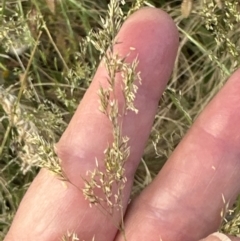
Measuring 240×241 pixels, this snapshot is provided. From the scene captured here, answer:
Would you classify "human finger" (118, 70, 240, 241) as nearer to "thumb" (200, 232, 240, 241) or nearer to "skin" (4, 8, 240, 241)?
"skin" (4, 8, 240, 241)

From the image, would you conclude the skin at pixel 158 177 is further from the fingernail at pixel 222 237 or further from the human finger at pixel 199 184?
the fingernail at pixel 222 237

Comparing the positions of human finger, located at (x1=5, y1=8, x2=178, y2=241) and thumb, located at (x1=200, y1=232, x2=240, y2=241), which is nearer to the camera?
thumb, located at (x1=200, y1=232, x2=240, y2=241)

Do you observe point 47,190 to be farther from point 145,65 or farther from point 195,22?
point 195,22

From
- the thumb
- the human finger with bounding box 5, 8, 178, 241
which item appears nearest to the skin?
the human finger with bounding box 5, 8, 178, 241

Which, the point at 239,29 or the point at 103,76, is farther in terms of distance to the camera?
the point at 239,29

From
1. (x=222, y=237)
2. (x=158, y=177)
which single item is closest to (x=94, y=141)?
(x=158, y=177)

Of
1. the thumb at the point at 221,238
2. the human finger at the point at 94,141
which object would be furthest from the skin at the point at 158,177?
the thumb at the point at 221,238

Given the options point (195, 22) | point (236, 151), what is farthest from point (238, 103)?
point (195, 22)

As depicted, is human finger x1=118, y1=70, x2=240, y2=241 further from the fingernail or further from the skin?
the fingernail

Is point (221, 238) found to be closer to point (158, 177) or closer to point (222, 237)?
point (222, 237)
